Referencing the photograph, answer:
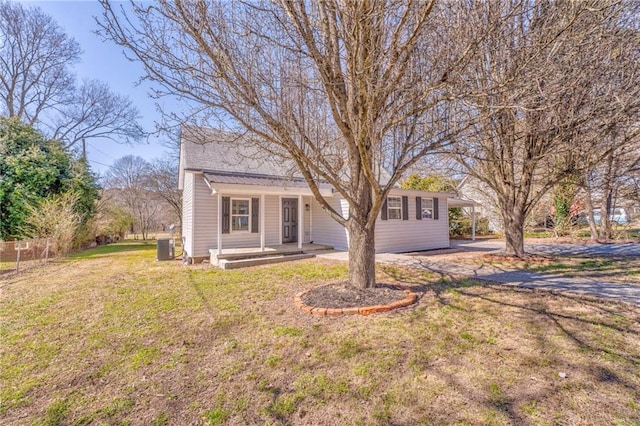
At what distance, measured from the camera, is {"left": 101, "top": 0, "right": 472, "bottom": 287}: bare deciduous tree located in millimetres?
3480

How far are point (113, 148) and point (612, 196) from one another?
1212 inches

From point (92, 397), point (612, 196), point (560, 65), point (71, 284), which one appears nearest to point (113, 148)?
point (71, 284)

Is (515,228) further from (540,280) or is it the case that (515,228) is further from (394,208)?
(394,208)

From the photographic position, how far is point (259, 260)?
878cm

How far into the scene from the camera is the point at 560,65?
4180mm

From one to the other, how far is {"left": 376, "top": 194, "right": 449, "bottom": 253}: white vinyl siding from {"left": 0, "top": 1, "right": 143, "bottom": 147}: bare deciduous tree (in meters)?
13.8

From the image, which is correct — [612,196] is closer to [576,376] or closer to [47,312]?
[576,376]

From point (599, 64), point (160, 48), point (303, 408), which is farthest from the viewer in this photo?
point (599, 64)

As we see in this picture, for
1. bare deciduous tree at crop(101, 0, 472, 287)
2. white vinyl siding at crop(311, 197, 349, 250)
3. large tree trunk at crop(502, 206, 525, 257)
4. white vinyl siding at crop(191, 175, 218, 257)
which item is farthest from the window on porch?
large tree trunk at crop(502, 206, 525, 257)

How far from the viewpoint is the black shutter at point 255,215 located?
10844 millimetres

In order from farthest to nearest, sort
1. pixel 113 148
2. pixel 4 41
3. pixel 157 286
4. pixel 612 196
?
pixel 113 148
pixel 4 41
pixel 612 196
pixel 157 286

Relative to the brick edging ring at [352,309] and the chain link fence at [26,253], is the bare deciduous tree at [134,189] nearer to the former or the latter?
the chain link fence at [26,253]

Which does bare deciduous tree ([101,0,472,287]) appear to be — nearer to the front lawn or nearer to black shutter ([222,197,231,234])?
the front lawn

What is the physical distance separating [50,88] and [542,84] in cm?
2522
